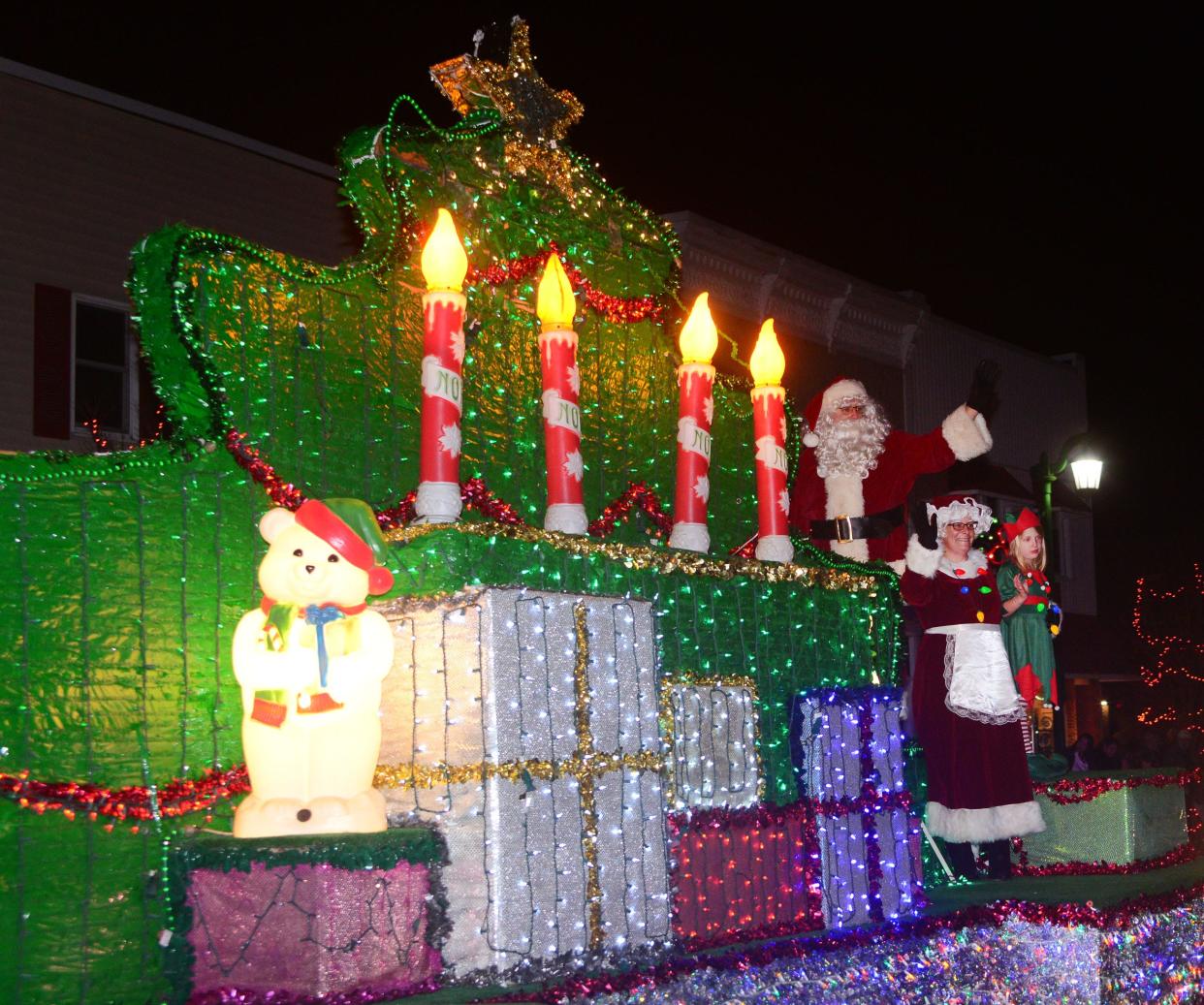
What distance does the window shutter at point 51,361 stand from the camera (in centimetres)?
1262

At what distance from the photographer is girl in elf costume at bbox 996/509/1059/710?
9.26 m

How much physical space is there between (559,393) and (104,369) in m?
7.70

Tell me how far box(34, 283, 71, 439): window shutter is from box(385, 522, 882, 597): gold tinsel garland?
308 inches

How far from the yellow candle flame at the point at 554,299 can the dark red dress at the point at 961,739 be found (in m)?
2.72

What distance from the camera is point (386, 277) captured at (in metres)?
6.65

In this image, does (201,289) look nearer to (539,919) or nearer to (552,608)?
(552,608)

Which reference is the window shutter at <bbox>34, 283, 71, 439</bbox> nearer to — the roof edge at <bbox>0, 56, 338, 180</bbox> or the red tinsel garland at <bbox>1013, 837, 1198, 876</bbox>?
the roof edge at <bbox>0, 56, 338, 180</bbox>

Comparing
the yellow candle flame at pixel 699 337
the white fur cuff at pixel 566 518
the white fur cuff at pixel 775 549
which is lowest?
the white fur cuff at pixel 775 549

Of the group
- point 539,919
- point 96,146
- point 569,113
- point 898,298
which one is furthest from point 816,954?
point 898,298

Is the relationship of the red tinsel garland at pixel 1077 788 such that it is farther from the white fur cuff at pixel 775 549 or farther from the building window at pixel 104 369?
the building window at pixel 104 369

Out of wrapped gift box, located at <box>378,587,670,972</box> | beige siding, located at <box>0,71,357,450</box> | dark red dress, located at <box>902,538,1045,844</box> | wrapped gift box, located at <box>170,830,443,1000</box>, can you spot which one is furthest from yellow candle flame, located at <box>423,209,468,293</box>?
beige siding, located at <box>0,71,357,450</box>

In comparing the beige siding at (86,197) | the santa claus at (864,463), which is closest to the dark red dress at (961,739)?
the santa claus at (864,463)

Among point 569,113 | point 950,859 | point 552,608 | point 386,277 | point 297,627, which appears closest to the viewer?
point 297,627

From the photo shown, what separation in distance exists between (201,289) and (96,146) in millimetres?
8082
